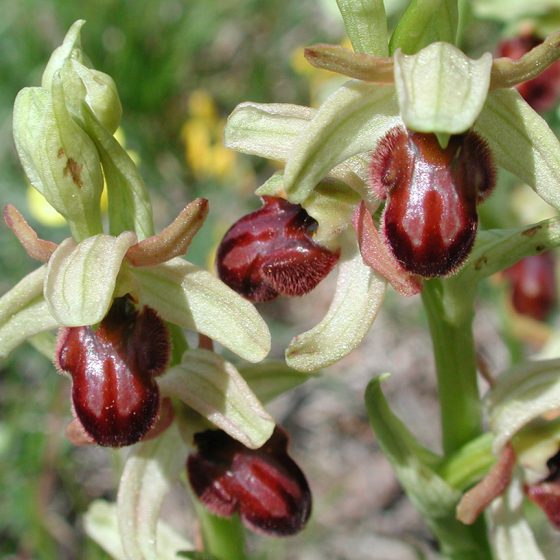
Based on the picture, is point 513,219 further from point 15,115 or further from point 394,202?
point 15,115

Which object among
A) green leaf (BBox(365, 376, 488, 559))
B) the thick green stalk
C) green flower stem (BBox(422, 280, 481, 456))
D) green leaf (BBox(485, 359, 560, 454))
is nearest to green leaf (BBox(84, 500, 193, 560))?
the thick green stalk

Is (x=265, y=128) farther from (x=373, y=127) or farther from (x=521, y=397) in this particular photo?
(x=521, y=397)

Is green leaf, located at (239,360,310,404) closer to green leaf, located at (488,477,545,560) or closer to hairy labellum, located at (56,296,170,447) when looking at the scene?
hairy labellum, located at (56,296,170,447)

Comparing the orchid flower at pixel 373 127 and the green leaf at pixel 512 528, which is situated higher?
the orchid flower at pixel 373 127

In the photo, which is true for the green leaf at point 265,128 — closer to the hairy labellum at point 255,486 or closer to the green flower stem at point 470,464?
the hairy labellum at point 255,486

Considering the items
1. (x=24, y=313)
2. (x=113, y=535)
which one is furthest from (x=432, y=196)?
(x=113, y=535)

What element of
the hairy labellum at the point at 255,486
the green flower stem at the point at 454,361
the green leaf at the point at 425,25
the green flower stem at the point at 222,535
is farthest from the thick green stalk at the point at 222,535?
the green leaf at the point at 425,25
